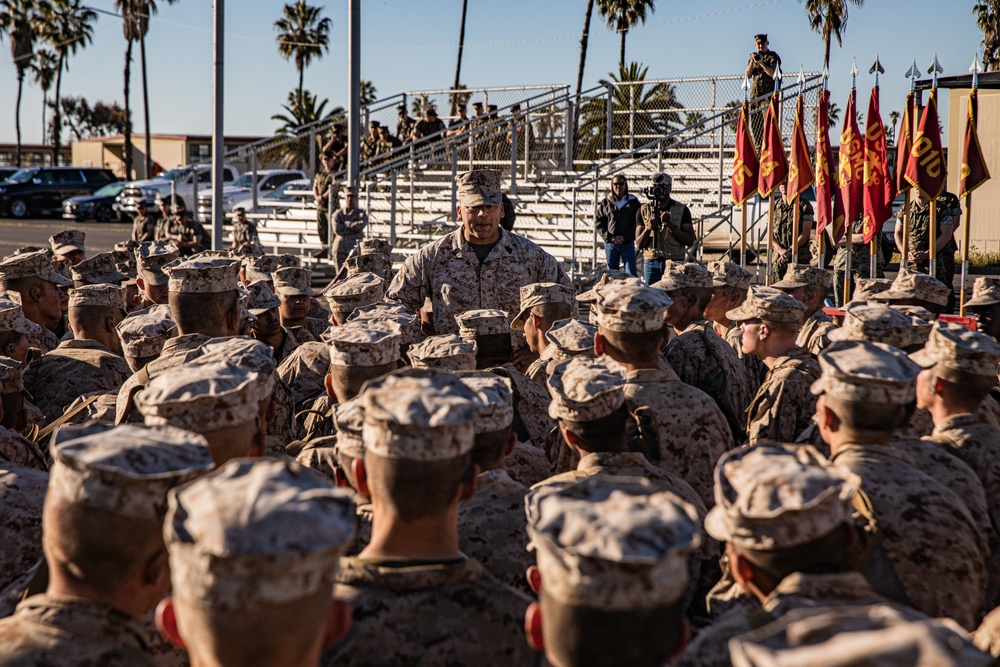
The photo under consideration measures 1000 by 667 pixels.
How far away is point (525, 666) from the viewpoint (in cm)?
239

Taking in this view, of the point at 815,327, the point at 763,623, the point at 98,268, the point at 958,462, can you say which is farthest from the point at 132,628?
the point at 98,268

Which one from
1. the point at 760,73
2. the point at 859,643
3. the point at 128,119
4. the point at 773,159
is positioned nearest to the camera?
the point at 859,643

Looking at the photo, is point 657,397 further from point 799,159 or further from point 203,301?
point 799,159

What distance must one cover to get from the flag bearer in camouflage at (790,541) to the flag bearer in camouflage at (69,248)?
8.63 metres

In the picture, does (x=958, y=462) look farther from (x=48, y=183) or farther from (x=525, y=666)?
(x=48, y=183)

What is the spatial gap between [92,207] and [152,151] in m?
22.1

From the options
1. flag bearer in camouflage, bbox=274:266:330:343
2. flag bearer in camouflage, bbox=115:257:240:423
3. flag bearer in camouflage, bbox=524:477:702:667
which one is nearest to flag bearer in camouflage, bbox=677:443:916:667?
flag bearer in camouflage, bbox=524:477:702:667

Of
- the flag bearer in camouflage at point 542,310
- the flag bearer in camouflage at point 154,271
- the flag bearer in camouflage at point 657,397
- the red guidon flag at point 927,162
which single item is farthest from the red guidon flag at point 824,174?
the flag bearer in camouflage at point 657,397

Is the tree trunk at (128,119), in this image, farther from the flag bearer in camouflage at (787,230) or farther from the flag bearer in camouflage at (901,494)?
the flag bearer in camouflage at (901,494)

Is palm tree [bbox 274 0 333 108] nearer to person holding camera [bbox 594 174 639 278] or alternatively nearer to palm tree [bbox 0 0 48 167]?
palm tree [bbox 0 0 48 167]

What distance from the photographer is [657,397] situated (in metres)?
4.14

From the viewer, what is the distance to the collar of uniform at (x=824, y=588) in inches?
86.8

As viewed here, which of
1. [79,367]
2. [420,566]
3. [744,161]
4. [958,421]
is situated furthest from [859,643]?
[744,161]

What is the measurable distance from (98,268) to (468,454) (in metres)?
7.29
